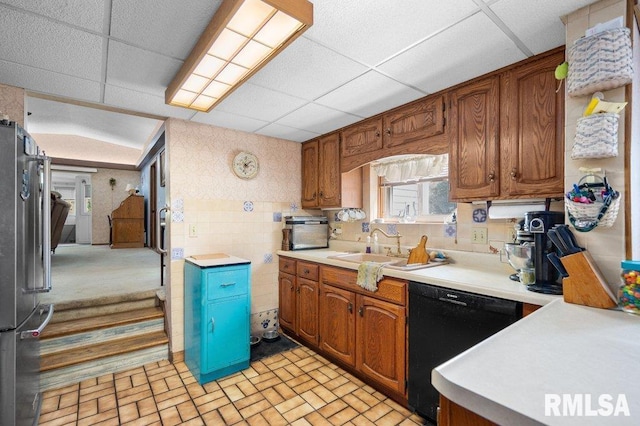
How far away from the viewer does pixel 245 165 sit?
10.3ft

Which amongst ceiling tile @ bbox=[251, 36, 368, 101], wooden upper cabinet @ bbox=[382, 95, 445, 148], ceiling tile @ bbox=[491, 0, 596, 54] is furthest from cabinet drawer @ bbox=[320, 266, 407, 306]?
ceiling tile @ bbox=[491, 0, 596, 54]

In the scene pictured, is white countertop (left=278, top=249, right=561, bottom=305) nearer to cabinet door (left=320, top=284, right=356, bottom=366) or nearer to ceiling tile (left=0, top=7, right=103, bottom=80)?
cabinet door (left=320, top=284, right=356, bottom=366)

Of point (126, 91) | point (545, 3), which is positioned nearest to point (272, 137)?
point (126, 91)

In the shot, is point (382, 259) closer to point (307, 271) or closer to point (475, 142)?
point (307, 271)

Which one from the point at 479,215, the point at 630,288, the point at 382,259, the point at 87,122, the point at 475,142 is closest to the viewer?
the point at 630,288

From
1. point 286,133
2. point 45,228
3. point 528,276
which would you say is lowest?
point 528,276

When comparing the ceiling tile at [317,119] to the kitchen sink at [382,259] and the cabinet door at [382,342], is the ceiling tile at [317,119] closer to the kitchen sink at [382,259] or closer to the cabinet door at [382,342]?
the kitchen sink at [382,259]

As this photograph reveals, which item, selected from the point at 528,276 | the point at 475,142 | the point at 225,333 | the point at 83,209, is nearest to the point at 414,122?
the point at 475,142

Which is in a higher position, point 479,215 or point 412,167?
point 412,167

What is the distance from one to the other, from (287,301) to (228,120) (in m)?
1.94

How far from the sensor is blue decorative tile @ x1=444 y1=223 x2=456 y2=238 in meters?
2.36

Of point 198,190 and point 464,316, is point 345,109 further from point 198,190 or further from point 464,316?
point 464,316

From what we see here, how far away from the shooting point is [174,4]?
4.36 ft

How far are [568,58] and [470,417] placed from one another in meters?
1.66
